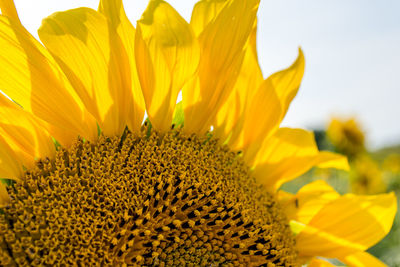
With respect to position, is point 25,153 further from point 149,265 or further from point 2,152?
point 149,265

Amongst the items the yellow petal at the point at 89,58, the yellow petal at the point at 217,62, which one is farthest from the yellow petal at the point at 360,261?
the yellow petal at the point at 89,58

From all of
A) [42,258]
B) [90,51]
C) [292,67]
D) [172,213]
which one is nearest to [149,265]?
[172,213]

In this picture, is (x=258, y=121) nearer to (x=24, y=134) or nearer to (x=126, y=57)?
(x=126, y=57)

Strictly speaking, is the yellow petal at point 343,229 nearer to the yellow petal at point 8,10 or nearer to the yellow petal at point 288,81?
the yellow petal at point 288,81


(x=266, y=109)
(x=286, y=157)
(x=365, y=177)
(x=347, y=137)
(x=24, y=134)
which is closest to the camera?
(x=24, y=134)

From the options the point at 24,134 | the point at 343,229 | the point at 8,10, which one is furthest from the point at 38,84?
the point at 343,229

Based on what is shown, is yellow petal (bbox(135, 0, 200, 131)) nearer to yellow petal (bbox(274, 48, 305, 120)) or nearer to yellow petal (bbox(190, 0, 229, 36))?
yellow petal (bbox(190, 0, 229, 36))
